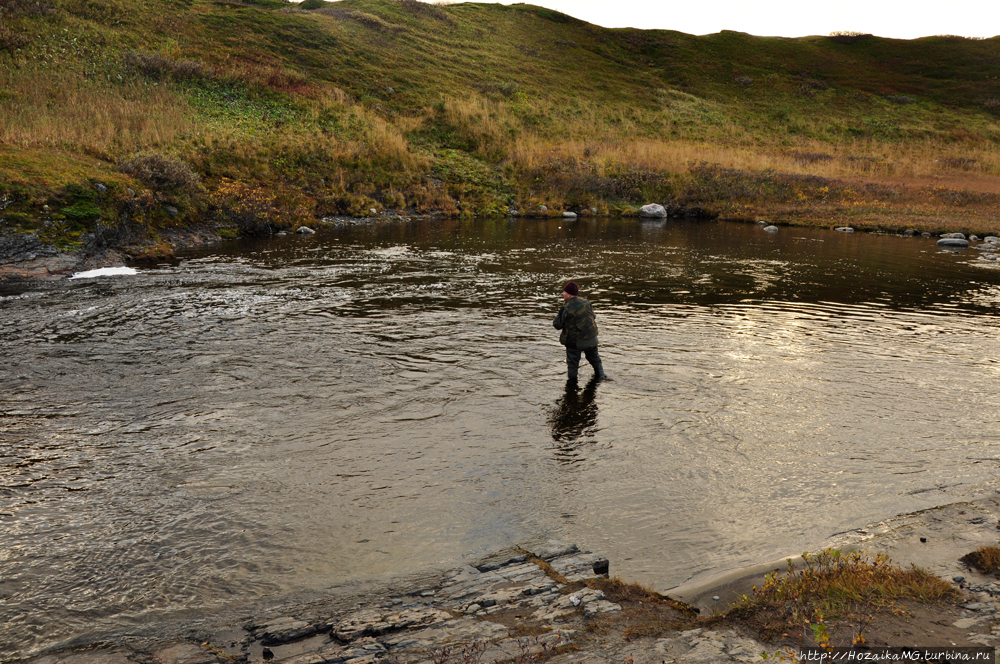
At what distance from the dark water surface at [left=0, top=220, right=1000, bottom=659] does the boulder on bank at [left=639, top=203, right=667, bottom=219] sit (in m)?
22.1

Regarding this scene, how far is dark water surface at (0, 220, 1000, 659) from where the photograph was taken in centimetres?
699

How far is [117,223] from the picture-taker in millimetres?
23078

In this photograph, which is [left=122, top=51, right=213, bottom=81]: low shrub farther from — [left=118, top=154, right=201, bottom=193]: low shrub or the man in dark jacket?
the man in dark jacket

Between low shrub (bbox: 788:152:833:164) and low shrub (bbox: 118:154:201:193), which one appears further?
low shrub (bbox: 788:152:833:164)

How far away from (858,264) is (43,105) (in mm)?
35454

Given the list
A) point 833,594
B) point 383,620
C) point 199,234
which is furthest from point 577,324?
point 199,234

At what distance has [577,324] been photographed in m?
12.3

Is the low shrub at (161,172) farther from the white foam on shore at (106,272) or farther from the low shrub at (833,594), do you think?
the low shrub at (833,594)

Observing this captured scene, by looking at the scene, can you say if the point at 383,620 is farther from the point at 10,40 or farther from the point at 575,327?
the point at 10,40

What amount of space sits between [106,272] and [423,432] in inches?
602

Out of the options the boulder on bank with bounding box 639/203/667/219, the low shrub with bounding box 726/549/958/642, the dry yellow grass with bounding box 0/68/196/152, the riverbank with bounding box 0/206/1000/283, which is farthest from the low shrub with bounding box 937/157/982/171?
the low shrub with bounding box 726/549/958/642

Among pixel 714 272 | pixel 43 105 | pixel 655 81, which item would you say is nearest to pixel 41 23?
pixel 43 105

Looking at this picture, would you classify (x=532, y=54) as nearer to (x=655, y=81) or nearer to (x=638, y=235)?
(x=655, y=81)

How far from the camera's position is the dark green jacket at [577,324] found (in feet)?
40.1
